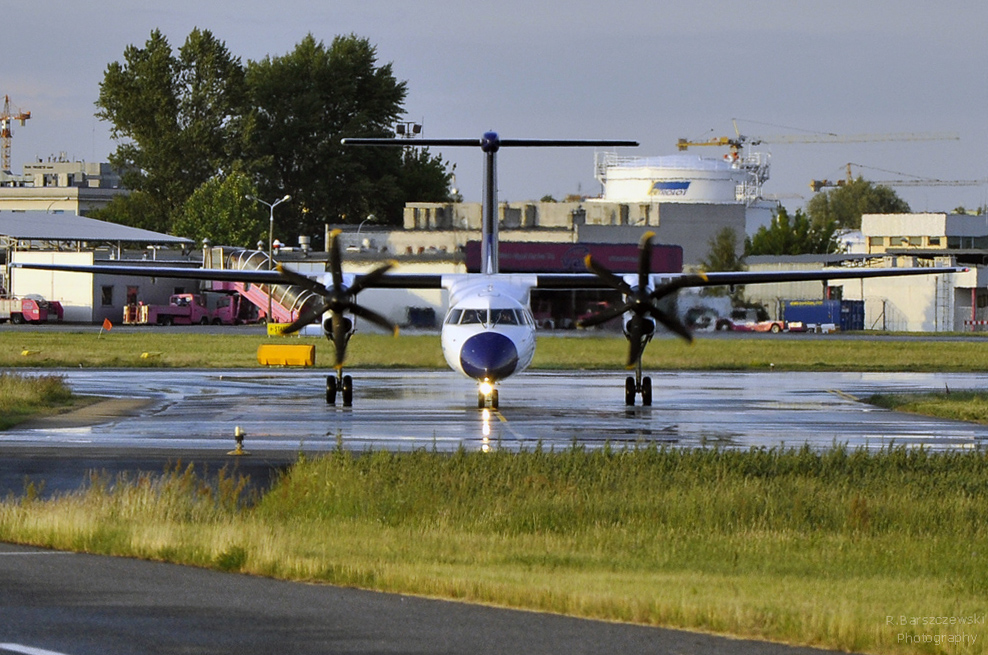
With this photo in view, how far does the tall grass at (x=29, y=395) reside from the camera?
90.8 ft

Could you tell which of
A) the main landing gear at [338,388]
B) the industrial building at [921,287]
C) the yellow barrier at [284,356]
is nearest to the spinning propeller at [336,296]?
the main landing gear at [338,388]

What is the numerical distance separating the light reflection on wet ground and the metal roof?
5135cm

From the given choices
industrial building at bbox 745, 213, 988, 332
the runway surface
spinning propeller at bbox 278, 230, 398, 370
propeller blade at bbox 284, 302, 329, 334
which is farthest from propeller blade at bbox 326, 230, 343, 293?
industrial building at bbox 745, 213, 988, 332

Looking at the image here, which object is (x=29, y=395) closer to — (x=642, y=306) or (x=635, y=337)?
(x=635, y=337)

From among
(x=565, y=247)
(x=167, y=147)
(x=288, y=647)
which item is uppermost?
(x=167, y=147)

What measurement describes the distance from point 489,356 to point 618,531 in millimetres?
12875

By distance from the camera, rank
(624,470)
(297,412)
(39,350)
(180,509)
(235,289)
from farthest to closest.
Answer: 1. (235,289)
2. (39,350)
3. (297,412)
4. (624,470)
5. (180,509)

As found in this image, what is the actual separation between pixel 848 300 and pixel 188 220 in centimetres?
5163

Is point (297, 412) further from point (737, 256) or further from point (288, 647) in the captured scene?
point (737, 256)

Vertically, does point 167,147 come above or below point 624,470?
above

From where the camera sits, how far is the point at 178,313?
270 ft

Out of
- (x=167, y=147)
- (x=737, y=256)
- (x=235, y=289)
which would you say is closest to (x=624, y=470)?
(x=235, y=289)

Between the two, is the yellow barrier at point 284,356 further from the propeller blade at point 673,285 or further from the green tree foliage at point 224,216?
the green tree foliage at point 224,216

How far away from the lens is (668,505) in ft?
51.4
